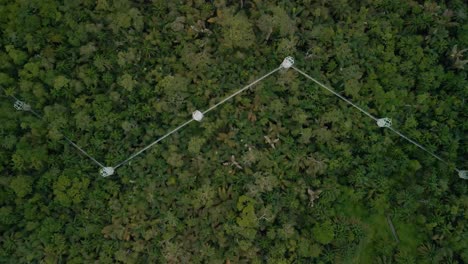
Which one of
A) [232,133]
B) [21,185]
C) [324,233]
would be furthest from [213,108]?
[21,185]

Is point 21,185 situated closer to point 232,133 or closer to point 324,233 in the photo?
point 232,133

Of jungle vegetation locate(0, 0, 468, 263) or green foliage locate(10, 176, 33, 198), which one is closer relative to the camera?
green foliage locate(10, 176, 33, 198)

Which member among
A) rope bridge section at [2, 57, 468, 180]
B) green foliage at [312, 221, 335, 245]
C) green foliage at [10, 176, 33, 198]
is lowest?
green foliage at [312, 221, 335, 245]

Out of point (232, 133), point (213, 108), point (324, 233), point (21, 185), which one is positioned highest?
point (213, 108)

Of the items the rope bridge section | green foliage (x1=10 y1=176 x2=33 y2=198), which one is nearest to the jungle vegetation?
green foliage (x1=10 y1=176 x2=33 y2=198)

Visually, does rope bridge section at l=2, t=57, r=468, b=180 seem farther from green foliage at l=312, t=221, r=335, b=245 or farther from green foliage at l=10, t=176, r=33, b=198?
green foliage at l=312, t=221, r=335, b=245

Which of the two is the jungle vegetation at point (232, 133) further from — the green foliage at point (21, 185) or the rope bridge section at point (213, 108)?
the rope bridge section at point (213, 108)

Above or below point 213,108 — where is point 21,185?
below

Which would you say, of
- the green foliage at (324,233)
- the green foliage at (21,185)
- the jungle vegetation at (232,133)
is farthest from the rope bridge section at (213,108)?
the green foliage at (324,233)

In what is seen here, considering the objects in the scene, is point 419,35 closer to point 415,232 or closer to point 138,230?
point 415,232
